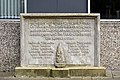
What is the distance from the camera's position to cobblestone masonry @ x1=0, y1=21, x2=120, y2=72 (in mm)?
8922

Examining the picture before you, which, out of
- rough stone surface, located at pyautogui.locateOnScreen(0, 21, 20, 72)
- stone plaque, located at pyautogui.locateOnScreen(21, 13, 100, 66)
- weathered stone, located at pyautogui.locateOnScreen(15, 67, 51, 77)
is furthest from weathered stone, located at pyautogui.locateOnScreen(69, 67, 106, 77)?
rough stone surface, located at pyautogui.locateOnScreen(0, 21, 20, 72)

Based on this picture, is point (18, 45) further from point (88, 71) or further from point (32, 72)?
point (88, 71)

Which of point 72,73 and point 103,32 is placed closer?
point 72,73

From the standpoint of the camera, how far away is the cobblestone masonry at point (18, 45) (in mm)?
8922

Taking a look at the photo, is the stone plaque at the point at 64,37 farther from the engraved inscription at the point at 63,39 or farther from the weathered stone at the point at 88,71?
the weathered stone at the point at 88,71

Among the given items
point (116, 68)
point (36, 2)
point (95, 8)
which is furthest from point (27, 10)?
point (116, 68)

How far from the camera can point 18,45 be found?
29.3 ft

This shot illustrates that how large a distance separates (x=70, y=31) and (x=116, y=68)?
1.67 metres

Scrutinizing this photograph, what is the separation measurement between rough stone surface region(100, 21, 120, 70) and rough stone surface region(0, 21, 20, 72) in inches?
85.8

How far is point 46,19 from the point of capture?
8359mm

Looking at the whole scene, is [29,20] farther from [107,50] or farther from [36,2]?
[107,50]

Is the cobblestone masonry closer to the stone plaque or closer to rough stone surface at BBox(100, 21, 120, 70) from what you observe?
rough stone surface at BBox(100, 21, 120, 70)

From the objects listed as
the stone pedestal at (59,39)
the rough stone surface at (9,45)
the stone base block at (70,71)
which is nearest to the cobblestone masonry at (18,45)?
the rough stone surface at (9,45)

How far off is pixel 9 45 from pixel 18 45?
233 millimetres
